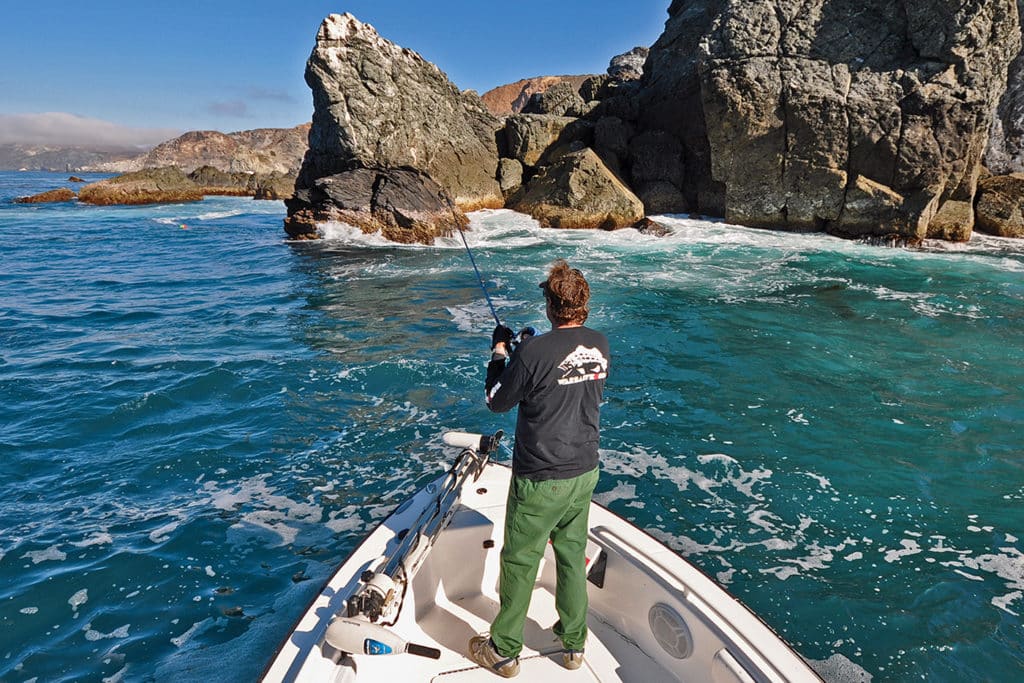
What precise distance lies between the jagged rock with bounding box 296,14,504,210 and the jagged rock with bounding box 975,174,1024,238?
68.3 ft

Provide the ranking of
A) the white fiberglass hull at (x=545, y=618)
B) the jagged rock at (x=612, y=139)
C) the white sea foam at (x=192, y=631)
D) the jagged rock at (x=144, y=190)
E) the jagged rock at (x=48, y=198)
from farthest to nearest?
1. the jagged rock at (x=144, y=190)
2. the jagged rock at (x=48, y=198)
3. the jagged rock at (x=612, y=139)
4. the white sea foam at (x=192, y=631)
5. the white fiberglass hull at (x=545, y=618)

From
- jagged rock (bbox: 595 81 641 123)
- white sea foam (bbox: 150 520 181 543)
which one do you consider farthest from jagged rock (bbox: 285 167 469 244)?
white sea foam (bbox: 150 520 181 543)

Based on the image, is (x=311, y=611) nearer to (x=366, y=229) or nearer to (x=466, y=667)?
(x=466, y=667)

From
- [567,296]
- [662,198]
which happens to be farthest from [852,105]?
[567,296]

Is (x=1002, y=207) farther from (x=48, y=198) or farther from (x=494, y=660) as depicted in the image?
(x=48, y=198)

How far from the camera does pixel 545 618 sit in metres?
3.78

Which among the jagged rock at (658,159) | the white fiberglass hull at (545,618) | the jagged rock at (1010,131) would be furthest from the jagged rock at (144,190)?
the jagged rock at (1010,131)

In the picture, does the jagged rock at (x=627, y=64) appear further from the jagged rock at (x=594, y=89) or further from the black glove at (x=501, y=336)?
the black glove at (x=501, y=336)

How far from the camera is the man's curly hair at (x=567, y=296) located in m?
2.77

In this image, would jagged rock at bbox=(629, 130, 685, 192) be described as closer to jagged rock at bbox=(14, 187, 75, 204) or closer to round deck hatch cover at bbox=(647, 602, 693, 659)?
round deck hatch cover at bbox=(647, 602, 693, 659)

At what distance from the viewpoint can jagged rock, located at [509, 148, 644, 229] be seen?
2372 centimetres

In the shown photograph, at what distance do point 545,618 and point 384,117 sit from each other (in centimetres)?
2286

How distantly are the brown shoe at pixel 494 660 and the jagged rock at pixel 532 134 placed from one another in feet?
90.3

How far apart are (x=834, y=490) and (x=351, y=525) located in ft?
16.3
